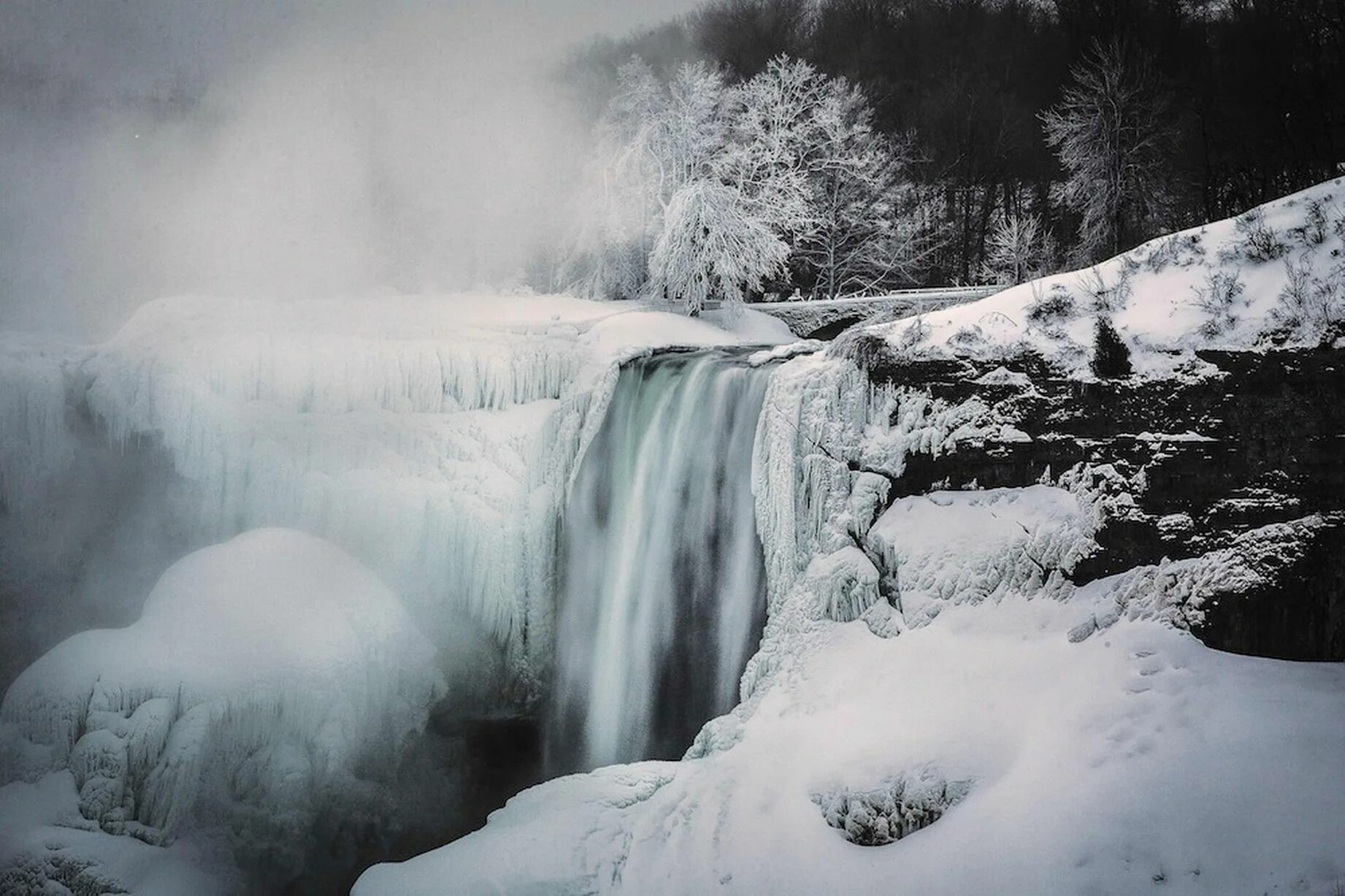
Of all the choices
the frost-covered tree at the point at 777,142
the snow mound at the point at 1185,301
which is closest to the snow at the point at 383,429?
the snow mound at the point at 1185,301

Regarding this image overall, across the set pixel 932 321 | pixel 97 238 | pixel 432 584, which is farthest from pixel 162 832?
pixel 97 238

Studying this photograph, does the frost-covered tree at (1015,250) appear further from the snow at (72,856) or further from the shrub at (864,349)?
the snow at (72,856)

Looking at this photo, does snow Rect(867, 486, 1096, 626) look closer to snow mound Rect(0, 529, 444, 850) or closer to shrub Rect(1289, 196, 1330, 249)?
shrub Rect(1289, 196, 1330, 249)

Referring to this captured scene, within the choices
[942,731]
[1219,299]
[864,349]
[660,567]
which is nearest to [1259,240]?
[1219,299]

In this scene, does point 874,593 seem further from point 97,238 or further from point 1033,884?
point 97,238

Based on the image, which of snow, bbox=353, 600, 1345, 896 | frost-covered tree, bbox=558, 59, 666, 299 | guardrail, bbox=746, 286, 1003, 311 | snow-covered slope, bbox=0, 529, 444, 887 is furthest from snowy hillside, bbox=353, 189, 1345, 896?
frost-covered tree, bbox=558, 59, 666, 299
